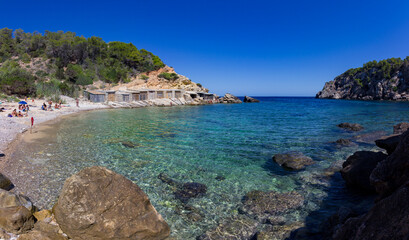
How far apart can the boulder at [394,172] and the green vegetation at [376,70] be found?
11286 cm

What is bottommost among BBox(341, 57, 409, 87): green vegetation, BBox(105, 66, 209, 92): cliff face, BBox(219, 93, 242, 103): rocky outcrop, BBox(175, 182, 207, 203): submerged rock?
BBox(175, 182, 207, 203): submerged rock

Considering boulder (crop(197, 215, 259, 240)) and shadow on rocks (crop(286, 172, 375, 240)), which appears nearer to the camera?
shadow on rocks (crop(286, 172, 375, 240))

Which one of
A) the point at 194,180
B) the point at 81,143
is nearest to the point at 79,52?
the point at 81,143

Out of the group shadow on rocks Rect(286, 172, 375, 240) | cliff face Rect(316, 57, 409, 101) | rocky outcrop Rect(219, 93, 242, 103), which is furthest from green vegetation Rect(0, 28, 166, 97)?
cliff face Rect(316, 57, 409, 101)

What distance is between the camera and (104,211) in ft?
16.0

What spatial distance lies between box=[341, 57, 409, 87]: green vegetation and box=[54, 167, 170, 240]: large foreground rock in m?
115

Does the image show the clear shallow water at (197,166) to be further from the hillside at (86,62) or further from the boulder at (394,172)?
the hillside at (86,62)

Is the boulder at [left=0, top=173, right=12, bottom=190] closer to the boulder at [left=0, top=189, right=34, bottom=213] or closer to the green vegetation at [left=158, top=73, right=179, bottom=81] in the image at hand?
the boulder at [left=0, top=189, right=34, bottom=213]

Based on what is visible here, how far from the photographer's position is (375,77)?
9550 cm

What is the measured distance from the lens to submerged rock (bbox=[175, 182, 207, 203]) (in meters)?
6.98

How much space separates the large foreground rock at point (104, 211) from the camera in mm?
4715


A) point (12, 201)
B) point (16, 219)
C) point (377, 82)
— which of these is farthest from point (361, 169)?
point (377, 82)

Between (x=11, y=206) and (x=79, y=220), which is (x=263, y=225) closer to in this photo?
(x=79, y=220)

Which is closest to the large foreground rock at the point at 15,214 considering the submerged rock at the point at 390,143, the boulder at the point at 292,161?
the boulder at the point at 292,161
